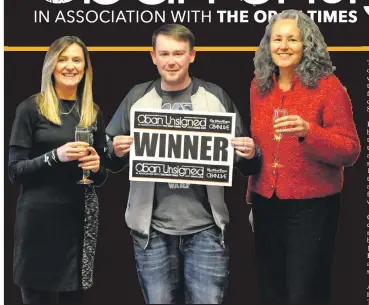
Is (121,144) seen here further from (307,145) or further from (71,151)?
(307,145)

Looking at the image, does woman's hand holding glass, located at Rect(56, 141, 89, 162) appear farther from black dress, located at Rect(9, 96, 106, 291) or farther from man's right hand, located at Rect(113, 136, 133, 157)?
man's right hand, located at Rect(113, 136, 133, 157)

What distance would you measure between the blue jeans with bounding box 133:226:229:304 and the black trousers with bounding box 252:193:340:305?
0.31 metres

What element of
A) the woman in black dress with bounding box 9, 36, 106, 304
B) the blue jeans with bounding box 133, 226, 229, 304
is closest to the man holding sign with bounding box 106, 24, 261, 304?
the blue jeans with bounding box 133, 226, 229, 304

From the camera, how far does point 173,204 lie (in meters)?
5.37

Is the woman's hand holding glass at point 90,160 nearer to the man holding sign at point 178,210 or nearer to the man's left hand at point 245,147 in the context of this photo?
the man holding sign at point 178,210

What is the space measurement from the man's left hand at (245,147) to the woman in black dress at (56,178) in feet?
3.09

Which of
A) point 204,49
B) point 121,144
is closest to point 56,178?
point 121,144

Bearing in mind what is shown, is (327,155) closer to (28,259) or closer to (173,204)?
(173,204)

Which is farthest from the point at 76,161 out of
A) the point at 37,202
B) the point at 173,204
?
the point at 173,204

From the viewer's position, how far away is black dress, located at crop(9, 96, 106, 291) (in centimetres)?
539

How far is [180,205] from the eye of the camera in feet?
17.6

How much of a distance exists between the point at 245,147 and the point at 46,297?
1.74m

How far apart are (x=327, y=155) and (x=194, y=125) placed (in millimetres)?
891

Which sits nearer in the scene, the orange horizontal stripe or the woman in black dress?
the woman in black dress
